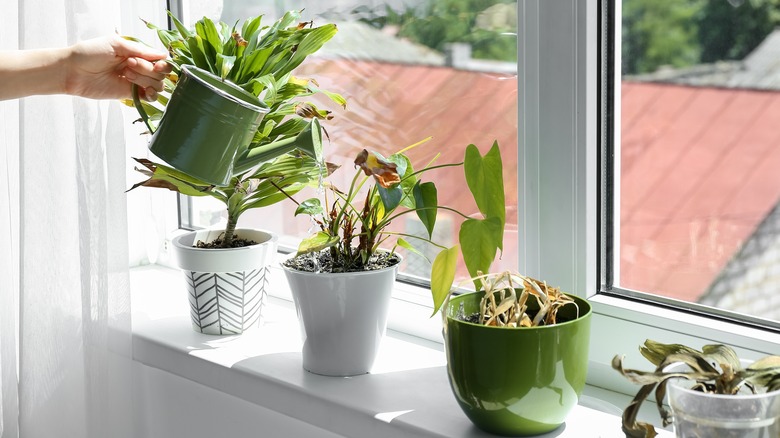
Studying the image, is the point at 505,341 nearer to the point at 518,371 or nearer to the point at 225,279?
the point at 518,371

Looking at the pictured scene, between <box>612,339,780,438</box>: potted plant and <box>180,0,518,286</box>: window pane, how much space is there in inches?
17.3

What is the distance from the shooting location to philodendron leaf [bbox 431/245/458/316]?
979 mm

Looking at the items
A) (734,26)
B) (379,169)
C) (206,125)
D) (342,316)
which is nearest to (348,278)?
(342,316)

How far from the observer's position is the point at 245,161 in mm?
997

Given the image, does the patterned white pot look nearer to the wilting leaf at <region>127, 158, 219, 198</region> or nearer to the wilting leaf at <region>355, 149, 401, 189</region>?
the wilting leaf at <region>127, 158, 219, 198</region>

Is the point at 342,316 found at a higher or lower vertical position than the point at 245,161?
lower

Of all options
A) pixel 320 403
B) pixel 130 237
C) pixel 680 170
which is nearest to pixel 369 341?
pixel 320 403

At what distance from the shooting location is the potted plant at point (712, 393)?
70 centimetres

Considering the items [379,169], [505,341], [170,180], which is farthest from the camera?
[170,180]

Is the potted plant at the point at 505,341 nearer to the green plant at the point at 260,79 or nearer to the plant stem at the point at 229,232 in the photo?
the green plant at the point at 260,79

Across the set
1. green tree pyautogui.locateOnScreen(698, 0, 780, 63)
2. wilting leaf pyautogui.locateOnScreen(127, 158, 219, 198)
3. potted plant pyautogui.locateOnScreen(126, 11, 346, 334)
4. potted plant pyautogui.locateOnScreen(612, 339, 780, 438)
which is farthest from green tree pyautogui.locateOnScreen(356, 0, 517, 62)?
potted plant pyautogui.locateOnScreen(612, 339, 780, 438)

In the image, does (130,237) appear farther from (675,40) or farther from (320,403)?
(675,40)

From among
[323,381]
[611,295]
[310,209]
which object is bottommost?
[323,381]

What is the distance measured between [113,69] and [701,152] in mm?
748
